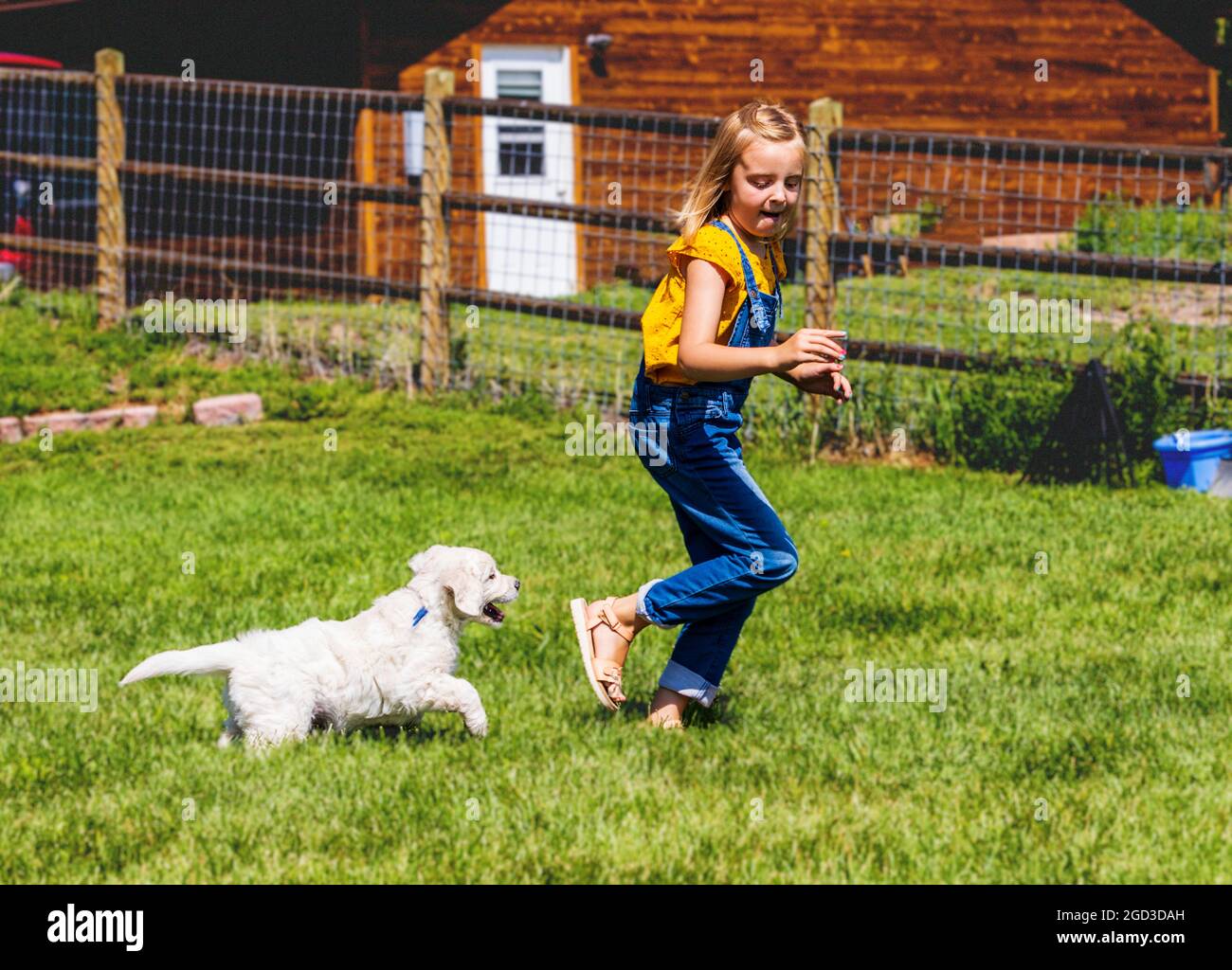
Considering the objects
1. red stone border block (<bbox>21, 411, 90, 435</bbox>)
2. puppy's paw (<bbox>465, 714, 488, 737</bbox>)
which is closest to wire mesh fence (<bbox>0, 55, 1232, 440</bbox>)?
red stone border block (<bbox>21, 411, 90, 435</bbox>)

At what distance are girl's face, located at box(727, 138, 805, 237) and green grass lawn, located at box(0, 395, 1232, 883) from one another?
1.66 m

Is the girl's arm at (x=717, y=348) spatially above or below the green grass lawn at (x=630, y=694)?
above

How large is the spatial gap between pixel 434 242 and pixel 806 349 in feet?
26.7

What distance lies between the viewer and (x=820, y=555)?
798 centimetres

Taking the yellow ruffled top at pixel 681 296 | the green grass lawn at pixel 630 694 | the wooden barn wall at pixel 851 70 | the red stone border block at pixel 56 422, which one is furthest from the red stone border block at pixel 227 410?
the wooden barn wall at pixel 851 70

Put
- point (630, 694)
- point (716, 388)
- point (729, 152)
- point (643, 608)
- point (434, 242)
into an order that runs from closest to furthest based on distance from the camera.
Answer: point (729, 152), point (716, 388), point (643, 608), point (630, 694), point (434, 242)

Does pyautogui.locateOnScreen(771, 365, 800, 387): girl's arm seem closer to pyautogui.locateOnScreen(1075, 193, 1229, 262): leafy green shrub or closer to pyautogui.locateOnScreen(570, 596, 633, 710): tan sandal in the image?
pyautogui.locateOnScreen(570, 596, 633, 710): tan sandal

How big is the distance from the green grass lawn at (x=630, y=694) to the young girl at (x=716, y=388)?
32 cm

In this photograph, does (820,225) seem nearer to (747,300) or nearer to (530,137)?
(747,300)

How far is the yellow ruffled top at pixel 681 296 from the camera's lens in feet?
16.0

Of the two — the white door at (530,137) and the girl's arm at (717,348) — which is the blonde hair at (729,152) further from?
the white door at (530,137)

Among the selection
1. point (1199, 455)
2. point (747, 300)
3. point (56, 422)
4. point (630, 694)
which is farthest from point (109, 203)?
point (747, 300)

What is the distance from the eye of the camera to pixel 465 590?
5.07 metres
